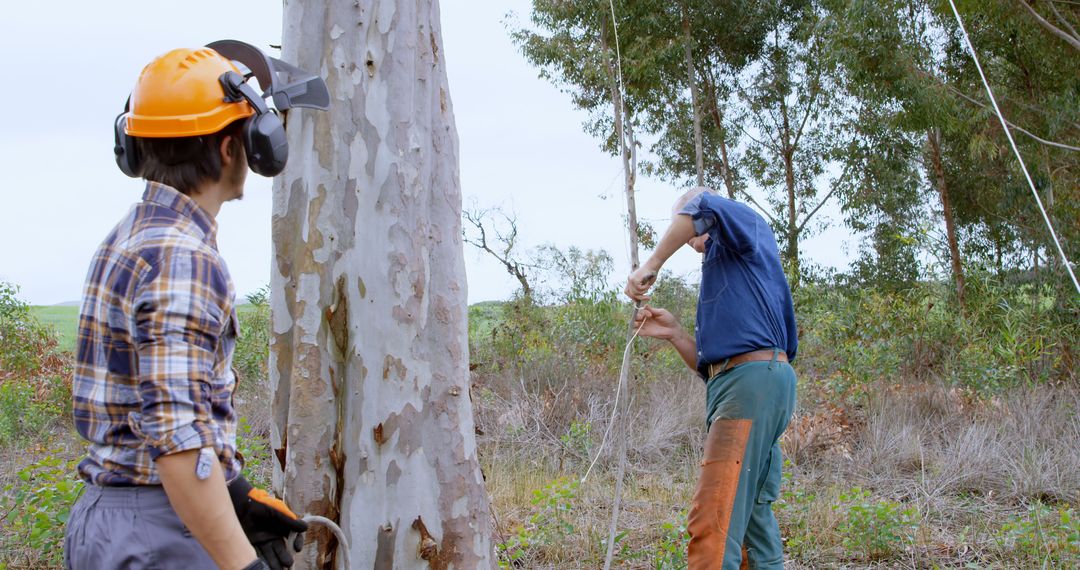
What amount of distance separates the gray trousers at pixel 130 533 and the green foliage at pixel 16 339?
9459 mm

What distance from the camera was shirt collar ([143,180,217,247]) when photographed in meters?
1.64

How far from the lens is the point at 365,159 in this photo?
296cm

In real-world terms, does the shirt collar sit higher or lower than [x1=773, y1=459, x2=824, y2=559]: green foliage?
higher

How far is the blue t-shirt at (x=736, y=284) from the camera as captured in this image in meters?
3.46

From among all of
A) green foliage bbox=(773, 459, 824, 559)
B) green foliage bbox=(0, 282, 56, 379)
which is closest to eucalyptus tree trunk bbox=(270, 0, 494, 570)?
green foliage bbox=(773, 459, 824, 559)

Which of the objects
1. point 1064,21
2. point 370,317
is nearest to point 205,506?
point 370,317

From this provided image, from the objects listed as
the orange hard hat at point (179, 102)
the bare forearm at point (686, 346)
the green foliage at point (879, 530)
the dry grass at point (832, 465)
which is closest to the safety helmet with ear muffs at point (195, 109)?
the orange hard hat at point (179, 102)

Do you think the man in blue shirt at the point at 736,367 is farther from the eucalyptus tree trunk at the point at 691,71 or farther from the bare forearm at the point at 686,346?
the eucalyptus tree trunk at the point at 691,71

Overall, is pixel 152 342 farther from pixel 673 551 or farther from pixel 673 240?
pixel 673 551

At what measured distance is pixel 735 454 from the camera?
11.1 feet

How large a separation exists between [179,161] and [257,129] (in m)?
0.16

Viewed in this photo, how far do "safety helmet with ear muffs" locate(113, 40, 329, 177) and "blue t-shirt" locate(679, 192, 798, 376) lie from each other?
2.00 meters

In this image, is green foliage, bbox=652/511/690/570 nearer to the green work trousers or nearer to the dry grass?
the dry grass

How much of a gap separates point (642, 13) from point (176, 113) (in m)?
20.5
